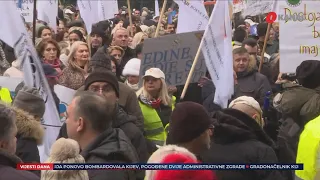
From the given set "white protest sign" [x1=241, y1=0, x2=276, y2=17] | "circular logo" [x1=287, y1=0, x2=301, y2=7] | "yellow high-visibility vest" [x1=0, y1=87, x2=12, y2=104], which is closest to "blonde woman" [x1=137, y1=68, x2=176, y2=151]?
"yellow high-visibility vest" [x1=0, y1=87, x2=12, y2=104]

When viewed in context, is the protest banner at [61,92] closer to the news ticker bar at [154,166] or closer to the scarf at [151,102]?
the scarf at [151,102]

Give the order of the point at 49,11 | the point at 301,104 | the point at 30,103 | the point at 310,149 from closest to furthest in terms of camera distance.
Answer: the point at 310,149 < the point at 30,103 < the point at 301,104 < the point at 49,11

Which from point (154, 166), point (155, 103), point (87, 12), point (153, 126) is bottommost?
point (153, 126)

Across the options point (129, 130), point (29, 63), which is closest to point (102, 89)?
point (129, 130)

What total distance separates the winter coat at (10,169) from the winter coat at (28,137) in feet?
2.82

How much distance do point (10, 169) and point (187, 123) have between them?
3.61 ft

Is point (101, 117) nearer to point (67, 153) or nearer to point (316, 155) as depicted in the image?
point (67, 153)

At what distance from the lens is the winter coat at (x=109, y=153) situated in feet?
13.2

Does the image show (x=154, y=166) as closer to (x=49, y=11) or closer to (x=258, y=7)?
(x=258, y=7)

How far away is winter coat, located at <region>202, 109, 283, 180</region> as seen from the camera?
170 inches

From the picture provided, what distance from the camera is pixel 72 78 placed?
746 cm

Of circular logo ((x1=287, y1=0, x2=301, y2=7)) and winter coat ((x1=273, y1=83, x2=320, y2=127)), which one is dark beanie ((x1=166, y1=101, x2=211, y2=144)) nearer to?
winter coat ((x1=273, y1=83, x2=320, y2=127))

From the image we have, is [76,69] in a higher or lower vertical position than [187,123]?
lower

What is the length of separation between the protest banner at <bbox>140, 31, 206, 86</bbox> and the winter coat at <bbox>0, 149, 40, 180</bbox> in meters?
3.64
